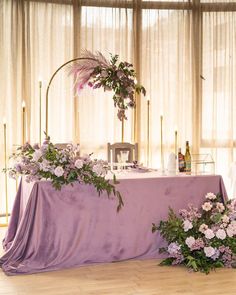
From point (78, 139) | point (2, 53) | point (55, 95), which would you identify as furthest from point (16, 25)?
point (78, 139)

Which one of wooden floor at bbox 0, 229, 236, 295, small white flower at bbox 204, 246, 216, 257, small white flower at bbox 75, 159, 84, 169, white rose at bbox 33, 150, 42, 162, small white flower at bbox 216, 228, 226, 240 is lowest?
wooden floor at bbox 0, 229, 236, 295

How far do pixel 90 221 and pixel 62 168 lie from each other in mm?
480

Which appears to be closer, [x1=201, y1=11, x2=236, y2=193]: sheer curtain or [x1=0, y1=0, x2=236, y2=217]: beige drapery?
[x1=0, y1=0, x2=236, y2=217]: beige drapery

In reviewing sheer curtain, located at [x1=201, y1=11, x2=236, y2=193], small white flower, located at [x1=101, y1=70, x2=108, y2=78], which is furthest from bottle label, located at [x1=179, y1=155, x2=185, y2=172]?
sheer curtain, located at [x1=201, y1=11, x2=236, y2=193]

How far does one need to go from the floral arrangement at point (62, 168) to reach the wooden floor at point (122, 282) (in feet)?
1.93

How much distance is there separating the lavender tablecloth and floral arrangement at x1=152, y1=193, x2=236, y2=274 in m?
0.12

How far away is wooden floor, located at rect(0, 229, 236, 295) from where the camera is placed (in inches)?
123

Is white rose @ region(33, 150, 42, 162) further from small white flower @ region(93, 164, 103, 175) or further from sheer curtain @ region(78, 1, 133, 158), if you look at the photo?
sheer curtain @ region(78, 1, 133, 158)

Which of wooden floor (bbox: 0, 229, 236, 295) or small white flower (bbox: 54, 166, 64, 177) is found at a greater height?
small white flower (bbox: 54, 166, 64, 177)

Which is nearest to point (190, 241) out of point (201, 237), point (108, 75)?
point (201, 237)

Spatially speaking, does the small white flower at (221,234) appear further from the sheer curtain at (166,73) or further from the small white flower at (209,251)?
the sheer curtain at (166,73)

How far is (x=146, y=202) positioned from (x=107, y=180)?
403 millimetres

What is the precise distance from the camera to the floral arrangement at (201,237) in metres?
3.53

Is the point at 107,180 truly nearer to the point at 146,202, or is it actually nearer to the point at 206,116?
the point at 146,202
